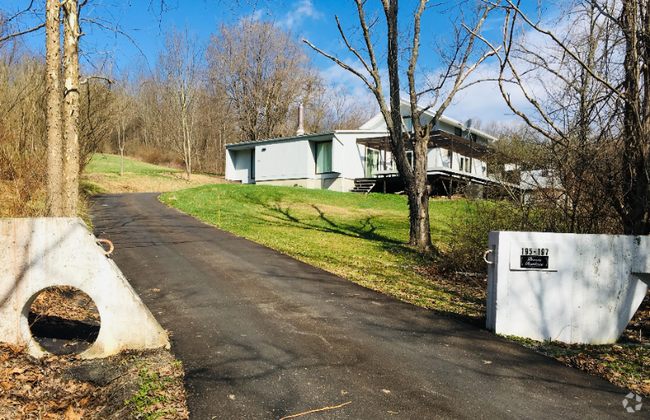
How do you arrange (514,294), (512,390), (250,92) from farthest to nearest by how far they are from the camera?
1. (250,92)
2. (514,294)
3. (512,390)

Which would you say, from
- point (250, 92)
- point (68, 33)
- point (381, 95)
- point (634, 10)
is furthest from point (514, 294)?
point (250, 92)

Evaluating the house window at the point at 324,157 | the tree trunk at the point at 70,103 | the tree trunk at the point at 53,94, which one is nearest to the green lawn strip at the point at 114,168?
the house window at the point at 324,157

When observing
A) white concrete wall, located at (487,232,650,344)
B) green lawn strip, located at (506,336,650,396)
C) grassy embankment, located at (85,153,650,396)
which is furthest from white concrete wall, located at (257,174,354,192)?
green lawn strip, located at (506,336,650,396)

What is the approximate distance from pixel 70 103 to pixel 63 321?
5099 millimetres

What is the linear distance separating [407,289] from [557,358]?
3.57 metres

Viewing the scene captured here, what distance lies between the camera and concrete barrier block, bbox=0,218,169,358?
15.2ft

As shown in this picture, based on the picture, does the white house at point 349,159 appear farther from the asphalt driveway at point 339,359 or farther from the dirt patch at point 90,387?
the dirt patch at point 90,387

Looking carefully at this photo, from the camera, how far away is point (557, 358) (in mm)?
5000

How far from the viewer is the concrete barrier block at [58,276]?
15.2 ft

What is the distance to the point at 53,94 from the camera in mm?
8023

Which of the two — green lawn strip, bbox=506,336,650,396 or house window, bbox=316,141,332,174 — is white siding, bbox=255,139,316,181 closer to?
house window, bbox=316,141,332,174

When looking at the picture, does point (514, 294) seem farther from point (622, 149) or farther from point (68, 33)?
point (68, 33)

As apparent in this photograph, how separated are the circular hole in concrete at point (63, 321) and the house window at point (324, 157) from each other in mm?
23938

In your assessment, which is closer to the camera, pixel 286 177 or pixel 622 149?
pixel 622 149
